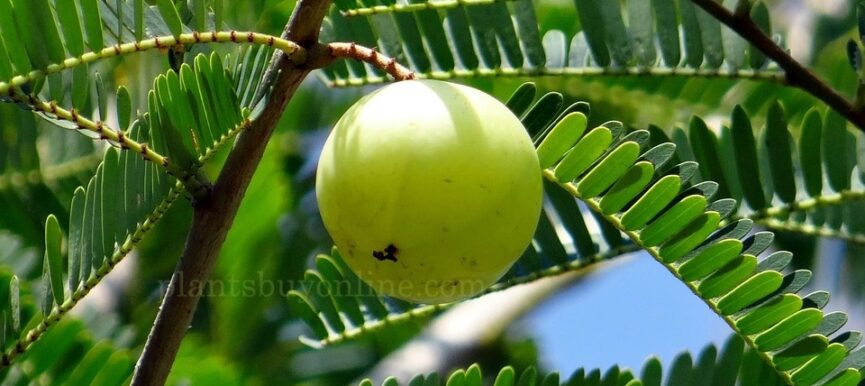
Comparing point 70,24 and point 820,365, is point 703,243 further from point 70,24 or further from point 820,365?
point 70,24

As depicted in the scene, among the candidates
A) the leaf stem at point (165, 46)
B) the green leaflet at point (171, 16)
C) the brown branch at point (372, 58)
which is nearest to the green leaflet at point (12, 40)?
the leaf stem at point (165, 46)

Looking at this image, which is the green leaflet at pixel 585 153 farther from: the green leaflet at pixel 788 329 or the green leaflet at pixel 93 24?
the green leaflet at pixel 93 24

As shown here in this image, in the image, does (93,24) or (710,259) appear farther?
(710,259)

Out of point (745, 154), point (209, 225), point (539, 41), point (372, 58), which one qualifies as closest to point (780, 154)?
point (745, 154)

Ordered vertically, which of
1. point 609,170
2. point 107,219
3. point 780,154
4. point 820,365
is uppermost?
Answer: point 107,219

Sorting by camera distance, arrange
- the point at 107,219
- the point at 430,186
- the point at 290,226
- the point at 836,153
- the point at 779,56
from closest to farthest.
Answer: the point at 430,186
the point at 107,219
the point at 779,56
the point at 836,153
the point at 290,226
